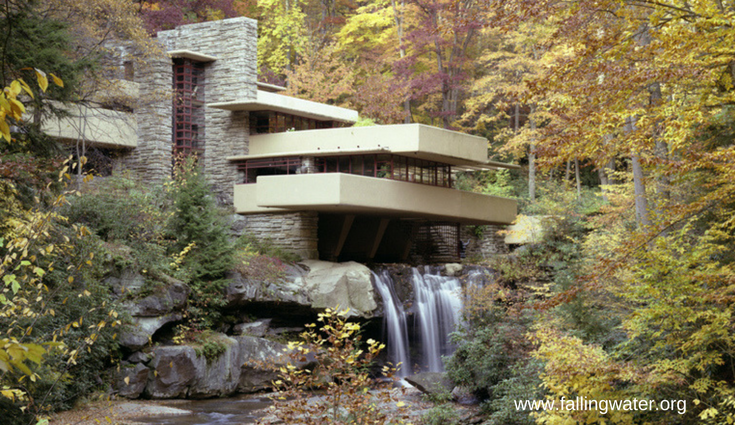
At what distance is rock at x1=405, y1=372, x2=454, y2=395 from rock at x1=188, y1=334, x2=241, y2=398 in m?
4.33

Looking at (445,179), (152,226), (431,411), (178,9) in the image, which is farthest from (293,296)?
(178,9)

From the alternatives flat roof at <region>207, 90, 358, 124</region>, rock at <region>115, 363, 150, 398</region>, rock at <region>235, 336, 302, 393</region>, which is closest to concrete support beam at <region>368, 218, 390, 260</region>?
flat roof at <region>207, 90, 358, 124</region>

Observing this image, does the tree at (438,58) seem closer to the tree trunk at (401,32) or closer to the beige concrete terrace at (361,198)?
the tree trunk at (401,32)

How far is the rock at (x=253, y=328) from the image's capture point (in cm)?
1820

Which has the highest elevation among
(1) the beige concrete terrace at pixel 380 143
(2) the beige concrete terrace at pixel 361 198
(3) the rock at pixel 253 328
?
(1) the beige concrete terrace at pixel 380 143

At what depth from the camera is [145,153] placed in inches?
974

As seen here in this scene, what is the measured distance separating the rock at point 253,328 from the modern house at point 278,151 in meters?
4.35

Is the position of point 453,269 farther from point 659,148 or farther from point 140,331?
point 140,331

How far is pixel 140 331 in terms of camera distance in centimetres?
1530

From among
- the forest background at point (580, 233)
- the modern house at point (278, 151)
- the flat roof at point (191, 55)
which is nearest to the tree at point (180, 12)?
the flat roof at point (191, 55)

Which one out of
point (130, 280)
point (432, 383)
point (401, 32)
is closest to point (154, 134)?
point (130, 280)

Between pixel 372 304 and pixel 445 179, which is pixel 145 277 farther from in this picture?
pixel 445 179

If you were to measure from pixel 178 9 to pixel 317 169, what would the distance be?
531 inches

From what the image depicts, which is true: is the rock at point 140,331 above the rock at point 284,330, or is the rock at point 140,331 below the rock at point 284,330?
above
